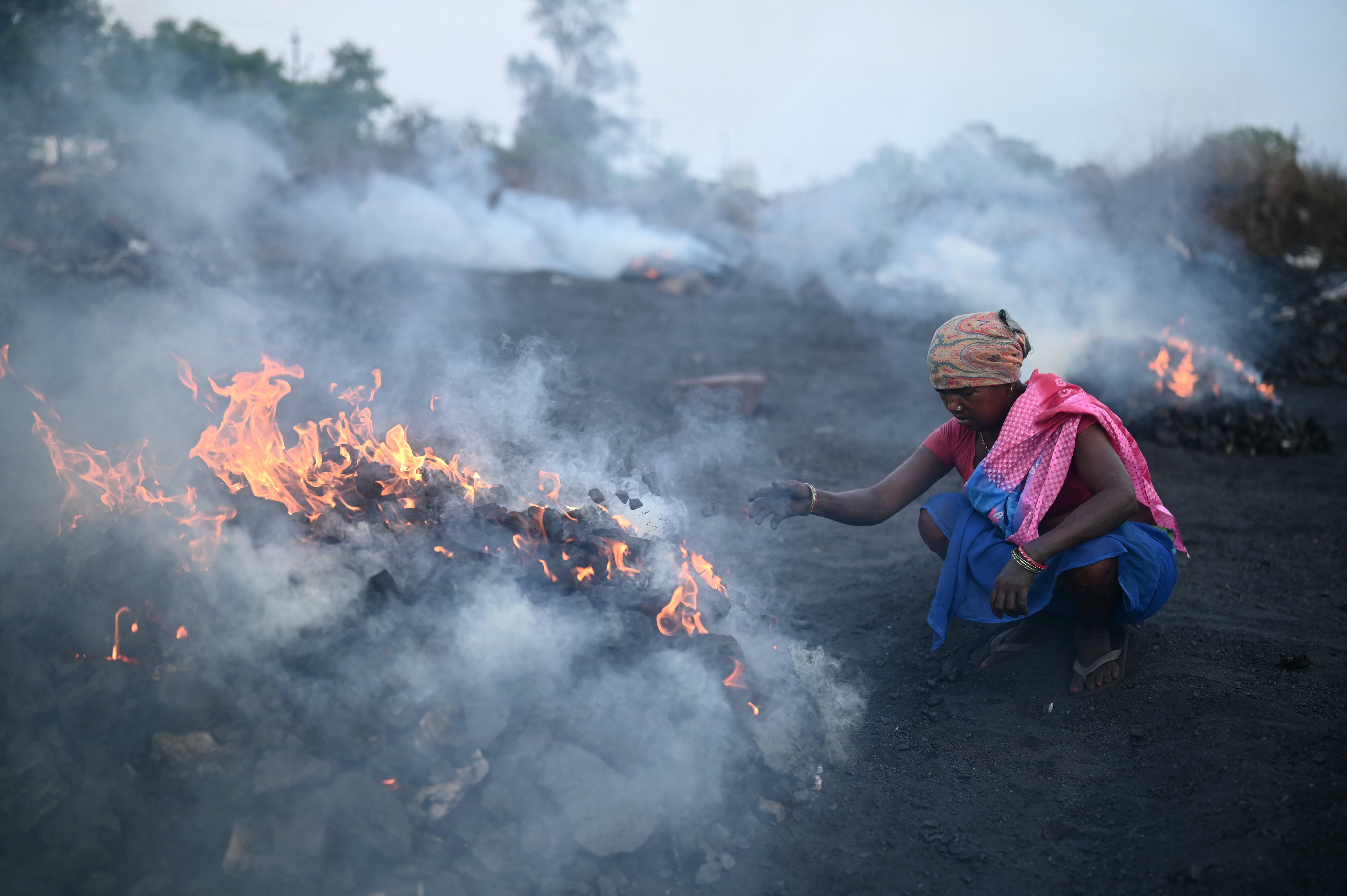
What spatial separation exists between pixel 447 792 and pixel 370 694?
1.44 feet

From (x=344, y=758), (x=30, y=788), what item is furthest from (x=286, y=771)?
(x=30, y=788)

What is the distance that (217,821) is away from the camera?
2.56m

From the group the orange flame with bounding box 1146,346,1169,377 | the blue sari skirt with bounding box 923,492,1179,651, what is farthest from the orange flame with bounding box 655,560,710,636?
the orange flame with bounding box 1146,346,1169,377

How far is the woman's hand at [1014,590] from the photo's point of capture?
2.99m

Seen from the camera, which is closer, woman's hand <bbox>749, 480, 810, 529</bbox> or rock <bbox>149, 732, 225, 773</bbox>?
rock <bbox>149, 732, 225, 773</bbox>

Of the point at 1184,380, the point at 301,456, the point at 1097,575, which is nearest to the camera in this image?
the point at 1097,575

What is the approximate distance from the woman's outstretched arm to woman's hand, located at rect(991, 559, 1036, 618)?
64 centimetres

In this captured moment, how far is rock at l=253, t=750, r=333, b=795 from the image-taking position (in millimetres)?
2543

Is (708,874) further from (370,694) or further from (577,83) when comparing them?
(577,83)

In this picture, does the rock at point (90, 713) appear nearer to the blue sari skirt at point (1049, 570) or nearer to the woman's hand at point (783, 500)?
the woman's hand at point (783, 500)

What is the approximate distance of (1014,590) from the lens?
3.00m

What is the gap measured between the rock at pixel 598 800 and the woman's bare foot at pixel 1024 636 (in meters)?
1.81

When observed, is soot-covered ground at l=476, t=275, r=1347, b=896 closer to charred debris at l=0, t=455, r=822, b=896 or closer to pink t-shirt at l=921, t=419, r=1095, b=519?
charred debris at l=0, t=455, r=822, b=896

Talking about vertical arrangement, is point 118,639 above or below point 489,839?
above
